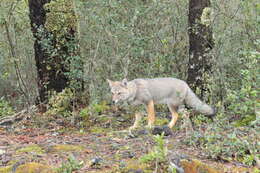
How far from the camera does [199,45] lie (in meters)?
9.80

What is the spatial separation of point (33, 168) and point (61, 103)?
4.47 m

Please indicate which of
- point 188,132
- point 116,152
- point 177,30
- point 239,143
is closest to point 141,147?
point 116,152

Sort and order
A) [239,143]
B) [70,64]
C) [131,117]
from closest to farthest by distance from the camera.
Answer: [239,143] → [70,64] → [131,117]

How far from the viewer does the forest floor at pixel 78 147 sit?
5.27m

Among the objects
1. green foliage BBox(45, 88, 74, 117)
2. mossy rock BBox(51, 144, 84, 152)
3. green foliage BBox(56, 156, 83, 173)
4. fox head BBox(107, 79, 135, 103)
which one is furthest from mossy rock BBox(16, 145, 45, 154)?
green foliage BBox(45, 88, 74, 117)

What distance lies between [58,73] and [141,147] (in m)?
4.13

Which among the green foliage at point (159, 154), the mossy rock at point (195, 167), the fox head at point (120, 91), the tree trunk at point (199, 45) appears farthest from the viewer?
the tree trunk at point (199, 45)

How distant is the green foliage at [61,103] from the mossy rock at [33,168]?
4135 millimetres

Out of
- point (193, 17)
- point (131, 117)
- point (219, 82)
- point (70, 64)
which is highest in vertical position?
point (193, 17)

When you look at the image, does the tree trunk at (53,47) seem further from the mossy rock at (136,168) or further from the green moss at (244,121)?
the mossy rock at (136,168)

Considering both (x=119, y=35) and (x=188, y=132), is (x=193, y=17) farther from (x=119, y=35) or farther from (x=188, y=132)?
(x=188, y=132)

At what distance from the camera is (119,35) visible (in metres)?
10.8

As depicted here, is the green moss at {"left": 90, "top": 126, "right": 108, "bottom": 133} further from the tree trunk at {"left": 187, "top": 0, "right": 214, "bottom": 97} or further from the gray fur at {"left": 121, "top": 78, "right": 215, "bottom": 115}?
the tree trunk at {"left": 187, "top": 0, "right": 214, "bottom": 97}

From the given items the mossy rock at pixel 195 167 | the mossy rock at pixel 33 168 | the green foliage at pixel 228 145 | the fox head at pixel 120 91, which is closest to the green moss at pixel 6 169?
the mossy rock at pixel 33 168
